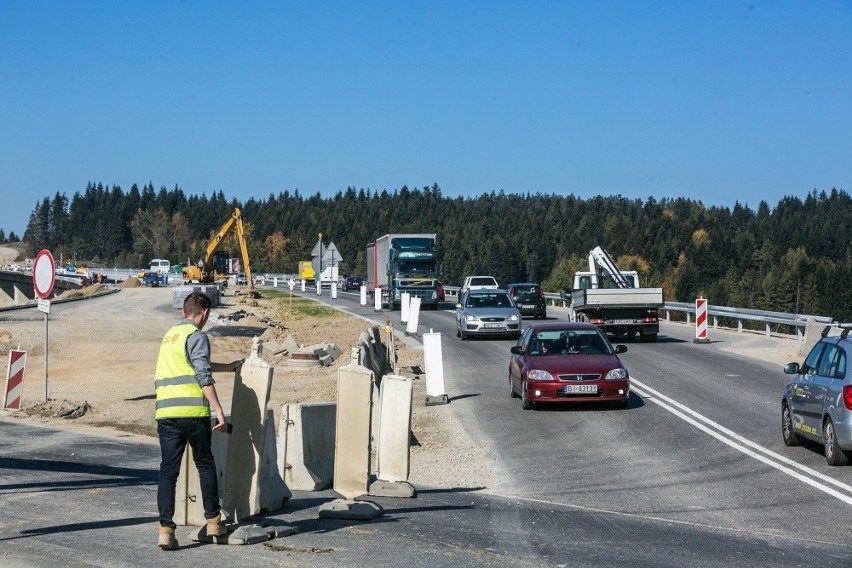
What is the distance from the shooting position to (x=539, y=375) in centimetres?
1784

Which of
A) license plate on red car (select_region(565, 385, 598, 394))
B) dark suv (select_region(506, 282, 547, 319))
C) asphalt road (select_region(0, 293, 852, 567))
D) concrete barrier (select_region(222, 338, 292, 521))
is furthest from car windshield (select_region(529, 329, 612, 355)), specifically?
dark suv (select_region(506, 282, 547, 319))

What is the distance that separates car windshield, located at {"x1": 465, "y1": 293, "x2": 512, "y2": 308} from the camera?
36.0m

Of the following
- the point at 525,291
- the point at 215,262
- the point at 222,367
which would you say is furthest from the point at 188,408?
the point at 215,262

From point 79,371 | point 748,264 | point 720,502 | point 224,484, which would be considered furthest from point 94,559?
point 748,264

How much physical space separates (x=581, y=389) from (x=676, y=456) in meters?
4.26

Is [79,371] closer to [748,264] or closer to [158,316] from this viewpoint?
[158,316]

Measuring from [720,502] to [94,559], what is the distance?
5828 millimetres

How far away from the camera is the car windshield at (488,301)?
36.0 metres

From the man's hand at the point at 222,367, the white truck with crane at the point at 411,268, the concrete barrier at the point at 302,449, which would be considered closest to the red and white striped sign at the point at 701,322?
the white truck with crane at the point at 411,268

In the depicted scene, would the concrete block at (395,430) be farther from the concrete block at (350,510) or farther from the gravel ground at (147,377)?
the gravel ground at (147,377)

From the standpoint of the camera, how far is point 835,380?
12.4m

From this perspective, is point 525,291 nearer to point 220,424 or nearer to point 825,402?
point 825,402

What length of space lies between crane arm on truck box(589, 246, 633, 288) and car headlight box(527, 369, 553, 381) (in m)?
23.1

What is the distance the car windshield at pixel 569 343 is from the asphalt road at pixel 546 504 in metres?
1.06
